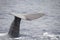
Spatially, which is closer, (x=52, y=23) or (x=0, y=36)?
(x=0, y=36)

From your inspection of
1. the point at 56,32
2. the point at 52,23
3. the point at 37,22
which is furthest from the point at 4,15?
the point at 56,32

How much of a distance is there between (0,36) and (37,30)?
3.86 feet

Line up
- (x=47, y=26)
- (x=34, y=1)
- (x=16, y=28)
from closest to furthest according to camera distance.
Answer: (x=16, y=28) → (x=47, y=26) → (x=34, y=1)

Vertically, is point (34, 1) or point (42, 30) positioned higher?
point (34, 1)

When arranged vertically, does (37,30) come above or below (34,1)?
below

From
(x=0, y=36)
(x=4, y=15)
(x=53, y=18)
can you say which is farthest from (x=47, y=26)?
(x=0, y=36)

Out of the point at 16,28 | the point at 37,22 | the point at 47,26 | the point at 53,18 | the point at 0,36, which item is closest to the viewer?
the point at 0,36

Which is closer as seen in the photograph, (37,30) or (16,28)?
(16,28)

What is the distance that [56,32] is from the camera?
329 centimetres

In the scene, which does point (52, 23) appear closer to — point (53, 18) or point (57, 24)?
point (57, 24)

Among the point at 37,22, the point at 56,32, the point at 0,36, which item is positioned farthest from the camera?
the point at 37,22

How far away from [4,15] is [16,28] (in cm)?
180

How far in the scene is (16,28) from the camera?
8.38 ft

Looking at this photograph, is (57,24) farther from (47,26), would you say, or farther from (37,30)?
(37,30)
